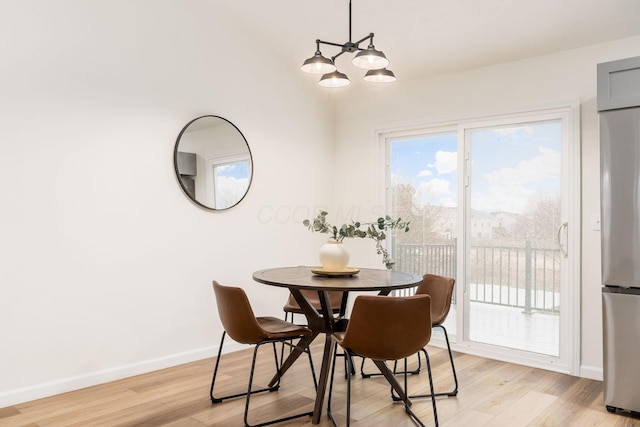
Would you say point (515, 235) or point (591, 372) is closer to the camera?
point (591, 372)

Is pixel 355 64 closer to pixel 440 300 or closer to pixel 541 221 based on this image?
pixel 440 300

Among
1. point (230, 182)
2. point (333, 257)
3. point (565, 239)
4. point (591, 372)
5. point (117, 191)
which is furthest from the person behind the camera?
point (230, 182)

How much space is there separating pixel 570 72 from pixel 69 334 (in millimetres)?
4035

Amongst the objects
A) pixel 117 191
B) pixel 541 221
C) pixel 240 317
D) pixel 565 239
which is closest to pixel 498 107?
pixel 541 221

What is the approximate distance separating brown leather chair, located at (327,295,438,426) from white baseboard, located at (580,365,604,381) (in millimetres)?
1835

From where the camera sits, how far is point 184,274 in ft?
12.9

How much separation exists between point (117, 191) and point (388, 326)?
2.17 meters

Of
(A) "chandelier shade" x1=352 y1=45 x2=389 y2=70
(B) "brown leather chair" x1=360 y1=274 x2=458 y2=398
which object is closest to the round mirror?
(A) "chandelier shade" x1=352 y1=45 x2=389 y2=70

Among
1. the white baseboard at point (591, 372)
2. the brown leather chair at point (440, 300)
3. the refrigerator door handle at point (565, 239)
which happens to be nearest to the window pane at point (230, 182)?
the brown leather chair at point (440, 300)

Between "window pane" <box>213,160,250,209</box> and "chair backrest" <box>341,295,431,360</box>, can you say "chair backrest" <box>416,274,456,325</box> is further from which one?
"window pane" <box>213,160,250,209</box>

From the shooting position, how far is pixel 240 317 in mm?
2779

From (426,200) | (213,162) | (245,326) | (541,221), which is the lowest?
(245,326)

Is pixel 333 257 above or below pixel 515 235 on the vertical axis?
below

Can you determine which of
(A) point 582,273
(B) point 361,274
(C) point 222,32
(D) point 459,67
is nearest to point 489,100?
(D) point 459,67
